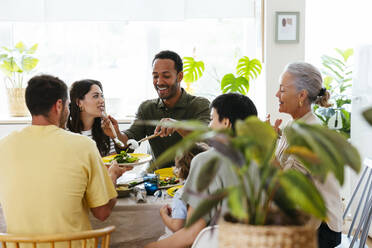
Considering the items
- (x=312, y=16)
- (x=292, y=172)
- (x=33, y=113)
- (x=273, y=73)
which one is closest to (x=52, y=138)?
(x=33, y=113)

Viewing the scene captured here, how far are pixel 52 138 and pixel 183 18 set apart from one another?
3002mm

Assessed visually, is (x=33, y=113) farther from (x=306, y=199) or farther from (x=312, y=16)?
(x=312, y=16)

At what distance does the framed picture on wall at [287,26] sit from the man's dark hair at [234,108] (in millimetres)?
2528

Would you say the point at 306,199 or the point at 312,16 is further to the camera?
the point at 312,16

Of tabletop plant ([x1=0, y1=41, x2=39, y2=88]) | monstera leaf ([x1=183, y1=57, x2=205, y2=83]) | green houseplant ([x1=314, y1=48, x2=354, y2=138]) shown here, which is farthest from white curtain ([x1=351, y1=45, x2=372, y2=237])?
tabletop plant ([x1=0, y1=41, x2=39, y2=88])

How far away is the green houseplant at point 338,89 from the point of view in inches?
166

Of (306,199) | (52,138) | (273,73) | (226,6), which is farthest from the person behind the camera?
(226,6)

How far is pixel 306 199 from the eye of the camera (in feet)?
2.63

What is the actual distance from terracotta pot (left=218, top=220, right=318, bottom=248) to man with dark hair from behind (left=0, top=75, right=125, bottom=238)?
3.08 feet

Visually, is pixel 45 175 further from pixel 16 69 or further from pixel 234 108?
pixel 16 69

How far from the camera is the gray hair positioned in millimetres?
2291

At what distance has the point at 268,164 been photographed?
88 centimetres

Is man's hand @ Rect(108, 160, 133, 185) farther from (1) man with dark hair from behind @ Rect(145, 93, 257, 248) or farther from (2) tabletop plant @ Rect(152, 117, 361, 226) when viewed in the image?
(2) tabletop plant @ Rect(152, 117, 361, 226)

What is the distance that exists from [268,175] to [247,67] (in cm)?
342
